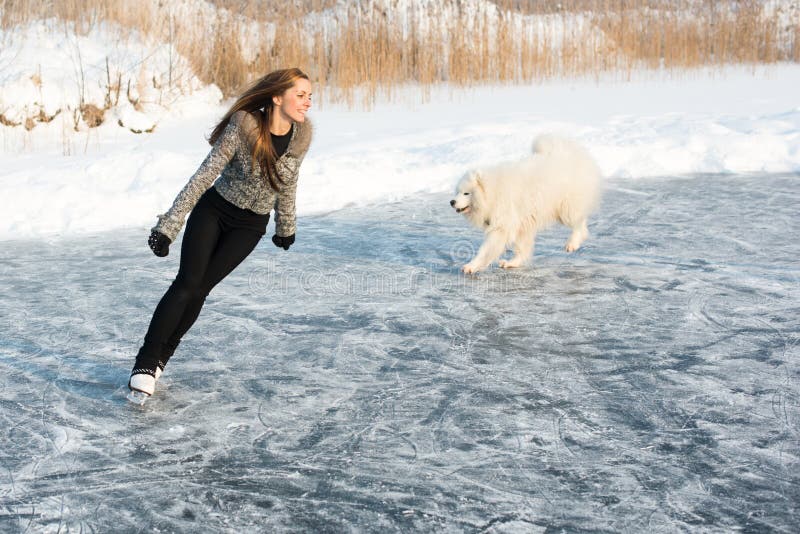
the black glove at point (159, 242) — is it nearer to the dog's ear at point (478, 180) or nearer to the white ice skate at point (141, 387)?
the white ice skate at point (141, 387)

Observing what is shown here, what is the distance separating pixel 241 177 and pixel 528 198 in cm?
245

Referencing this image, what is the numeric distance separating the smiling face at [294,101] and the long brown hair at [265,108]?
2 centimetres

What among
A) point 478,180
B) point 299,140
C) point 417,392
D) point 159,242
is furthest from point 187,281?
point 478,180

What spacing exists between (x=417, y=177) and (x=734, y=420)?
5.41 m

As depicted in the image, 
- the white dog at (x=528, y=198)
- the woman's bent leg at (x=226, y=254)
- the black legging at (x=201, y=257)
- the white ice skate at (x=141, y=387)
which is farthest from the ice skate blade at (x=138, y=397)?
the white dog at (x=528, y=198)

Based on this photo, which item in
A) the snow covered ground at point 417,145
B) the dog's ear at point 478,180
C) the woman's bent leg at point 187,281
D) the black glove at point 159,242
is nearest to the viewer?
the black glove at point 159,242

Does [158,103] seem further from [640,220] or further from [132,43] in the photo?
[640,220]

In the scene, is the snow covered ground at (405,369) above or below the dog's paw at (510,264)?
above

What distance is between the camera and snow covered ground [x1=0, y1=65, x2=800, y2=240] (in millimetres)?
7230

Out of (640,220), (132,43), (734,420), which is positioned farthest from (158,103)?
(734,420)

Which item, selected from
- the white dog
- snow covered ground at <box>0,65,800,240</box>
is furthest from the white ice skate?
snow covered ground at <box>0,65,800,240</box>

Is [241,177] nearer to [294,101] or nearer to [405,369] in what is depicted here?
[294,101]

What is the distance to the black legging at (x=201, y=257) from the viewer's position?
320 cm

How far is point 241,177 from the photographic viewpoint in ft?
10.6
